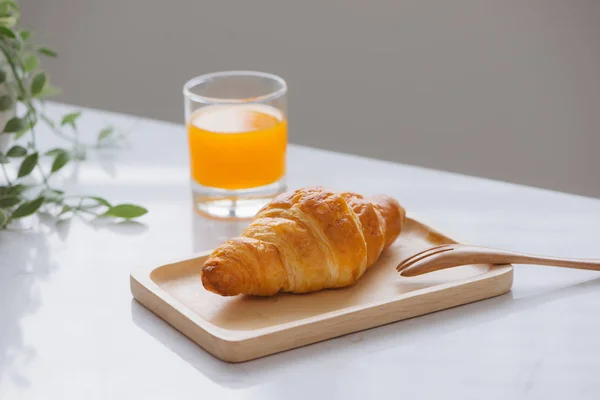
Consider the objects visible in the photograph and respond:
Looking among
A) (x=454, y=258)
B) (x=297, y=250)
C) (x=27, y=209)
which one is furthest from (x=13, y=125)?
(x=454, y=258)

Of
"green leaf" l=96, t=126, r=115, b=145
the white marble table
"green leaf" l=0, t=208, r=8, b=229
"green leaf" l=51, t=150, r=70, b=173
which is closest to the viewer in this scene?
the white marble table

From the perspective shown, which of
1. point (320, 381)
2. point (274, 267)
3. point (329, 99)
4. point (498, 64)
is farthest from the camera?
point (329, 99)

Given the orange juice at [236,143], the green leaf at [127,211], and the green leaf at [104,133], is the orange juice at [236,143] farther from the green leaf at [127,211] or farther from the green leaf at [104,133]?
the green leaf at [104,133]

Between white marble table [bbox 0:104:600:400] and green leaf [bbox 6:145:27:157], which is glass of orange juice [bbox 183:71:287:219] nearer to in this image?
white marble table [bbox 0:104:600:400]

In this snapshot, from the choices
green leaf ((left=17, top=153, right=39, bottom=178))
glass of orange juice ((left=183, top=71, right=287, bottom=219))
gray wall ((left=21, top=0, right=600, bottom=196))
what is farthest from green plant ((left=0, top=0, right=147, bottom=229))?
gray wall ((left=21, top=0, right=600, bottom=196))

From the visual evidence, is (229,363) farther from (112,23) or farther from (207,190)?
(112,23)

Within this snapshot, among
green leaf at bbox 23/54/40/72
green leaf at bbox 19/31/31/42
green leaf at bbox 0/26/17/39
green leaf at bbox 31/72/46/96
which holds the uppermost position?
green leaf at bbox 0/26/17/39

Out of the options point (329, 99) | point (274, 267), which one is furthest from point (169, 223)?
point (329, 99)
